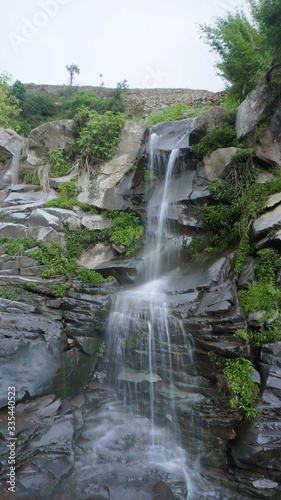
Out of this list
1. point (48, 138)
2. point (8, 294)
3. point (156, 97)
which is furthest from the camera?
point (156, 97)

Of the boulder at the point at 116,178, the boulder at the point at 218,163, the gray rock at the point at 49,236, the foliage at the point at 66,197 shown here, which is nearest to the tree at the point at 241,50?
the boulder at the point at 218,163

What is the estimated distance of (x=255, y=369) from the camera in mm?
4867

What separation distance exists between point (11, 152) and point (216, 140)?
7.66 meters

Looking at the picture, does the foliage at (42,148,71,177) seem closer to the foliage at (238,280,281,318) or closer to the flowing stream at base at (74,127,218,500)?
the flowing stream at base at (74,127,218,500)

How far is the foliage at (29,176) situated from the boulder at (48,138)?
0.64 m

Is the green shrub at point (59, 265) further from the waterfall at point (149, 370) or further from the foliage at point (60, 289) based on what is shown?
the waterfall at point (149, 370)

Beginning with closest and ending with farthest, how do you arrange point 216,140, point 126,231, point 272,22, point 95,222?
point 272,22
point 216,140
point 126,231
point 95,222

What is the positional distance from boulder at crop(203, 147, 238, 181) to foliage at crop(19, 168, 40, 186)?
5.97m

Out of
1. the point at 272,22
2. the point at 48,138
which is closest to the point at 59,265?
the point at 48,138

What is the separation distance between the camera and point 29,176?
36.1 feet

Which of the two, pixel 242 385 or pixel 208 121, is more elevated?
pixel 208 121

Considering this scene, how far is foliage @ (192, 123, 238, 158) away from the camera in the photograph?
7984 mm

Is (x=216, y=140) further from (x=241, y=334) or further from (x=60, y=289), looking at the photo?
(x=60, y=289)

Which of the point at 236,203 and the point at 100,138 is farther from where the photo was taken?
the point at 100,138
